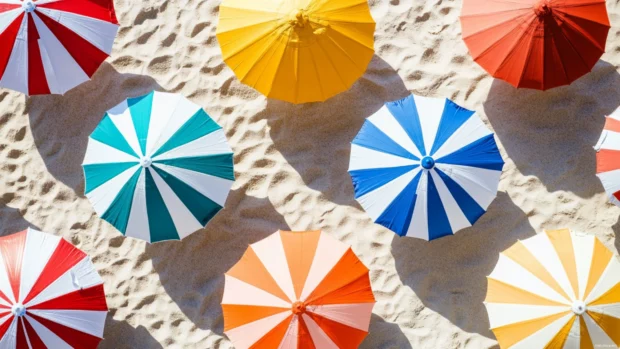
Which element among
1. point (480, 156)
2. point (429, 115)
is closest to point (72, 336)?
point (429, 115)

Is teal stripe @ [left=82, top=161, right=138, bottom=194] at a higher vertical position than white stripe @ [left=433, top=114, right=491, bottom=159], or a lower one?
lower

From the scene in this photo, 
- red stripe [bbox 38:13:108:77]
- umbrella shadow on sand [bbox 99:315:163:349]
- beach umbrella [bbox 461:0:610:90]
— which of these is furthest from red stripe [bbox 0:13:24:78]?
beach umbrella [bbox 461:0:610:90]

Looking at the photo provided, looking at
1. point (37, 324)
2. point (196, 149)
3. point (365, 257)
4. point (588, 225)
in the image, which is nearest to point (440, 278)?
point (365, 257)

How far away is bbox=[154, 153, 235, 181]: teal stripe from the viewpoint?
9062 mm

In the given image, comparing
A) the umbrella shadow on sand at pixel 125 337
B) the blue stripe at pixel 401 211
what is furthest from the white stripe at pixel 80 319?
the blue stripe at pixel 401 211

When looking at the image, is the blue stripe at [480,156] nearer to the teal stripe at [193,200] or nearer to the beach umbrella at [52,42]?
the teal stripe at [193,200]

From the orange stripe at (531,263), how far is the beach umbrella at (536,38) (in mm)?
1791

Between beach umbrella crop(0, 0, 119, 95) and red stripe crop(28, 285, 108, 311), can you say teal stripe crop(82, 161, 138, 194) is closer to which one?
red stripe crop(28, 285, 108, 311)

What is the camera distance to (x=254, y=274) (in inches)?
352

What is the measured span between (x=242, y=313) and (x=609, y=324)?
138 inches

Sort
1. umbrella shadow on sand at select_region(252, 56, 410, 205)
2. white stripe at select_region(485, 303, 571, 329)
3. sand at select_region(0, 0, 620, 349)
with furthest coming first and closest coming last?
umbrella shadow on sand at select_region(252, 56, 410, 205) < sand at select_region(0, 0, 620, 349) < white stripe at select_region(485, 303, 571, 329)

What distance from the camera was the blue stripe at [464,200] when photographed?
8.86m

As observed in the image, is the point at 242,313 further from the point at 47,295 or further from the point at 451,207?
the point at 451,207

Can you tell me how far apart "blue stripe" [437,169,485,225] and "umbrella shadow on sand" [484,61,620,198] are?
41.4 inches
